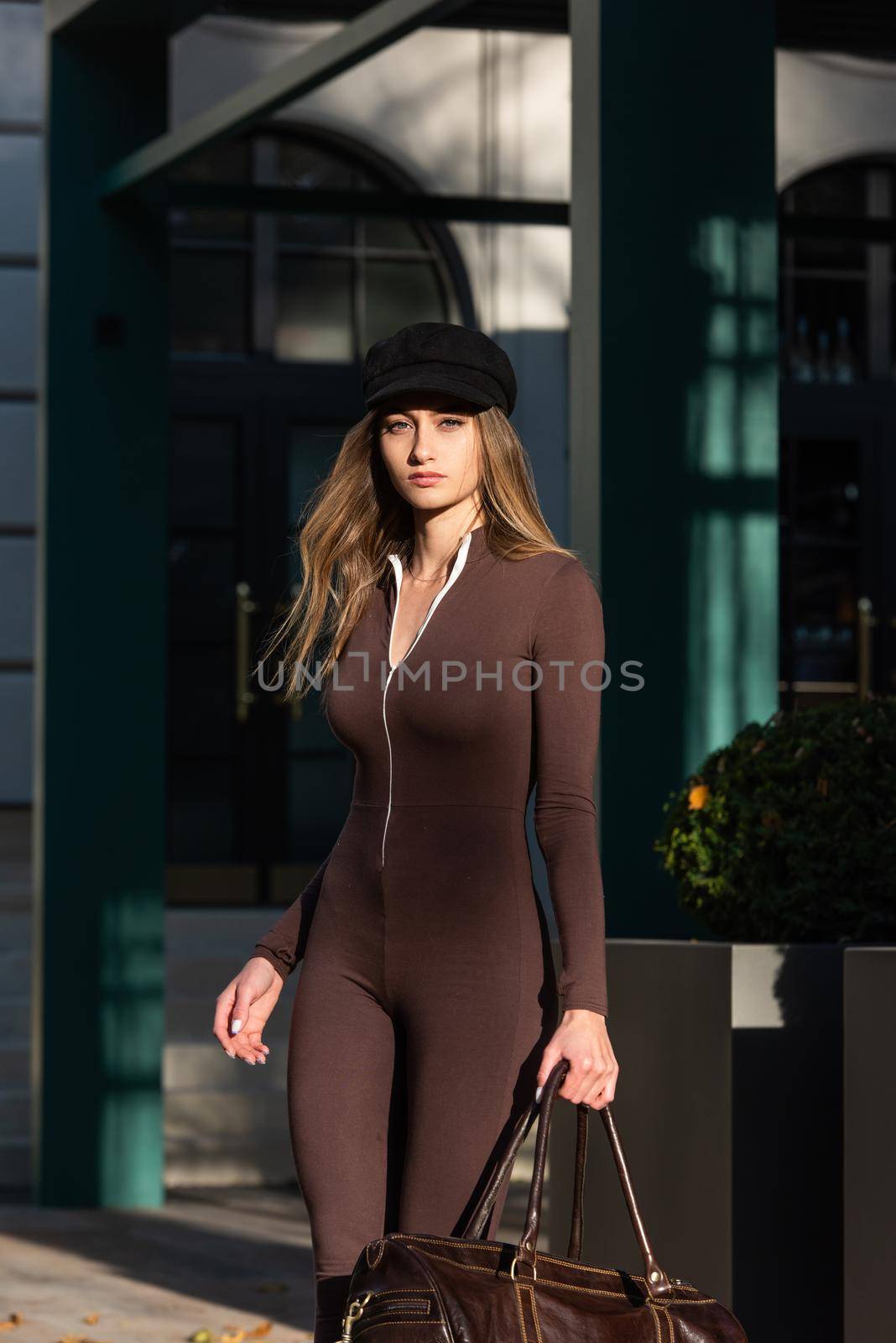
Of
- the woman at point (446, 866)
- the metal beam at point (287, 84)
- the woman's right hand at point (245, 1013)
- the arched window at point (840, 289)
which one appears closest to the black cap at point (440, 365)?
the woman at point (446, 866)

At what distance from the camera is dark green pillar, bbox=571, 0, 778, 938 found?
424 cm

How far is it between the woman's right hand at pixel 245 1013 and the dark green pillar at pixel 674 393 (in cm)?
147

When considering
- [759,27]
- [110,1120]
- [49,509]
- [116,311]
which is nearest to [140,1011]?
[110,1120]

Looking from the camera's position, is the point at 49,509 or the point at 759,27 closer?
the point at 759,27

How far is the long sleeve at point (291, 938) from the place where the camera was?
2.93 meters

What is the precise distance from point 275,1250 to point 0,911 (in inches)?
110

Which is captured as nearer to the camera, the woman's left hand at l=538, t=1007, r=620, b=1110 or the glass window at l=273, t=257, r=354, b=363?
the woman's left hand at l=538, t=1007, r=620, b=1110

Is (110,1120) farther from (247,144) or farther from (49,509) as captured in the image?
(247,144)

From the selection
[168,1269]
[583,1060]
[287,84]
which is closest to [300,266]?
[287,84]

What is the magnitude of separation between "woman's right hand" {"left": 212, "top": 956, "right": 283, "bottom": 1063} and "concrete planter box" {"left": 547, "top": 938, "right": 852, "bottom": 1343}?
962mm

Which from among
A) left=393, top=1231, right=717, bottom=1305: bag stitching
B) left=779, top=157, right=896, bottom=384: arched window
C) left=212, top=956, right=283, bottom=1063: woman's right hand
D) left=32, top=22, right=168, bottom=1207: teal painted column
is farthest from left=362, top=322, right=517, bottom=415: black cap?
left=779, top=157, right=896, bottom=384: arched window

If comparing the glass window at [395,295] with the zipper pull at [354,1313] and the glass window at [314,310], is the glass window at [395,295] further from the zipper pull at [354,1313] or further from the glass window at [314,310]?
the zipper pull at [354,1313]

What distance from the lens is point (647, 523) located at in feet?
14.0

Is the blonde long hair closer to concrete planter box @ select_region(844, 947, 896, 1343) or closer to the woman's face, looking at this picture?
the woman's face
